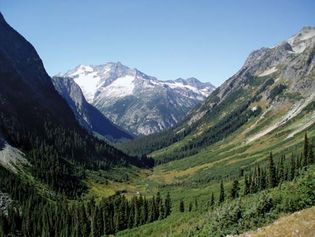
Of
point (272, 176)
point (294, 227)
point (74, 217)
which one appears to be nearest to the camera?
point (294, 227)

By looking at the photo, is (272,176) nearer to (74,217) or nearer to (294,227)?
(74,217)

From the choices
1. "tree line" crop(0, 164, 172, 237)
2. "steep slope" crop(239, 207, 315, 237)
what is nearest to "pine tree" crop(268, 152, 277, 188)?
"tree line" crop(0, 164, 172, 237)

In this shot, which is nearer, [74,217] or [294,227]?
[294,227]

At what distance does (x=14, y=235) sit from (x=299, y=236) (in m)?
138

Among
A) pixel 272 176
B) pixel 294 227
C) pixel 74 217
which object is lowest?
pixel 74 217

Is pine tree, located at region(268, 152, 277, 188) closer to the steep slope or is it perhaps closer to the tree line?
the tree line

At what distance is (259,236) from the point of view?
4550 centimetres

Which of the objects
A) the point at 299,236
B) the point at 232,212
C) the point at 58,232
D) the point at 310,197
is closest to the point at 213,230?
the point at 232,212

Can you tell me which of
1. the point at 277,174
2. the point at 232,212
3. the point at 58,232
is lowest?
the point at 58,232

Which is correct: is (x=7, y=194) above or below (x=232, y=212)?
below

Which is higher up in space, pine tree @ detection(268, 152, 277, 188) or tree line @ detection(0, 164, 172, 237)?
pine tree @ detection(268, 152, 277, 188)

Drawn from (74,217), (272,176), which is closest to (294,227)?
(272,176)

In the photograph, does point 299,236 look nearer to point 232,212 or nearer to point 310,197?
point 310,197

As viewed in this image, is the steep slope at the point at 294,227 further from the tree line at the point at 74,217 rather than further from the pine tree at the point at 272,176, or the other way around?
the tree line at the point at 74,217
